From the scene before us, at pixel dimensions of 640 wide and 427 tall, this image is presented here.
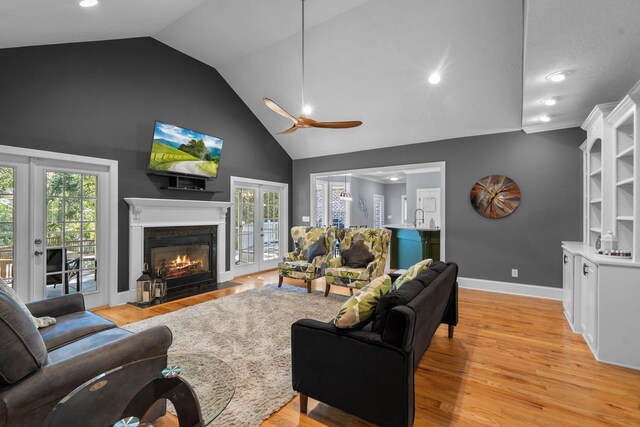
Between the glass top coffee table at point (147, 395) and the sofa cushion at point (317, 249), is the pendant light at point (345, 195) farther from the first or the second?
the glass top coffee table at point (147, 395)

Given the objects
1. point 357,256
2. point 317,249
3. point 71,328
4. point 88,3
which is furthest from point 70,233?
point 357,256

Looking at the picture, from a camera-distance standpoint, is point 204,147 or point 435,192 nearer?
point 204,147

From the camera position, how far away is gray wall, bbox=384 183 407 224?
1260cm

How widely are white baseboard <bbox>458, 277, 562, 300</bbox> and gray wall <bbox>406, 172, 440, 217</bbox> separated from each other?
4035 mm

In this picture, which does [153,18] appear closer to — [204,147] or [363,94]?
[204,147]

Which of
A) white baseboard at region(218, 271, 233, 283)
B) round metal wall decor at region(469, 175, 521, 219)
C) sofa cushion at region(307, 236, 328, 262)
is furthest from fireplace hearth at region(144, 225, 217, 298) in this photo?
round metal wall decor at region(469, 175, 521, 219)

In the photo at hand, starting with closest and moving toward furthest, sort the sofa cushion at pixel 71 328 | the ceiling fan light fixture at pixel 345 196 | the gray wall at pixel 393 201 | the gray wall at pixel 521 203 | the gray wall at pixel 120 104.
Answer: the sofa cushion at pixel 71 328 → the gray wall at pixel 120 104 → the gray wall at pixel 521 203 → the ceiling fan light fixture at pixel 345 196 → the gray wall at pixel 393 201

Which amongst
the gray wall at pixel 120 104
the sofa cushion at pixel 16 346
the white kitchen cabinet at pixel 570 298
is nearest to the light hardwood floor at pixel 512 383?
the white kitchen cabinet at pixel 570 298

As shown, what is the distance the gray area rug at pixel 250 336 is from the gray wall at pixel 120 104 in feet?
5.11

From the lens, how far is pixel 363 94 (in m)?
4.99

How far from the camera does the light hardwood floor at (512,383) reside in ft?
6.31

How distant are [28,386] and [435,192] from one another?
29.5ft

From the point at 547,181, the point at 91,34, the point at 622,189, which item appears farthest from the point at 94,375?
the point at 547,181

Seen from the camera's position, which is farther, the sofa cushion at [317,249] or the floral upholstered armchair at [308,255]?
the sofa cushion at [317,249]
